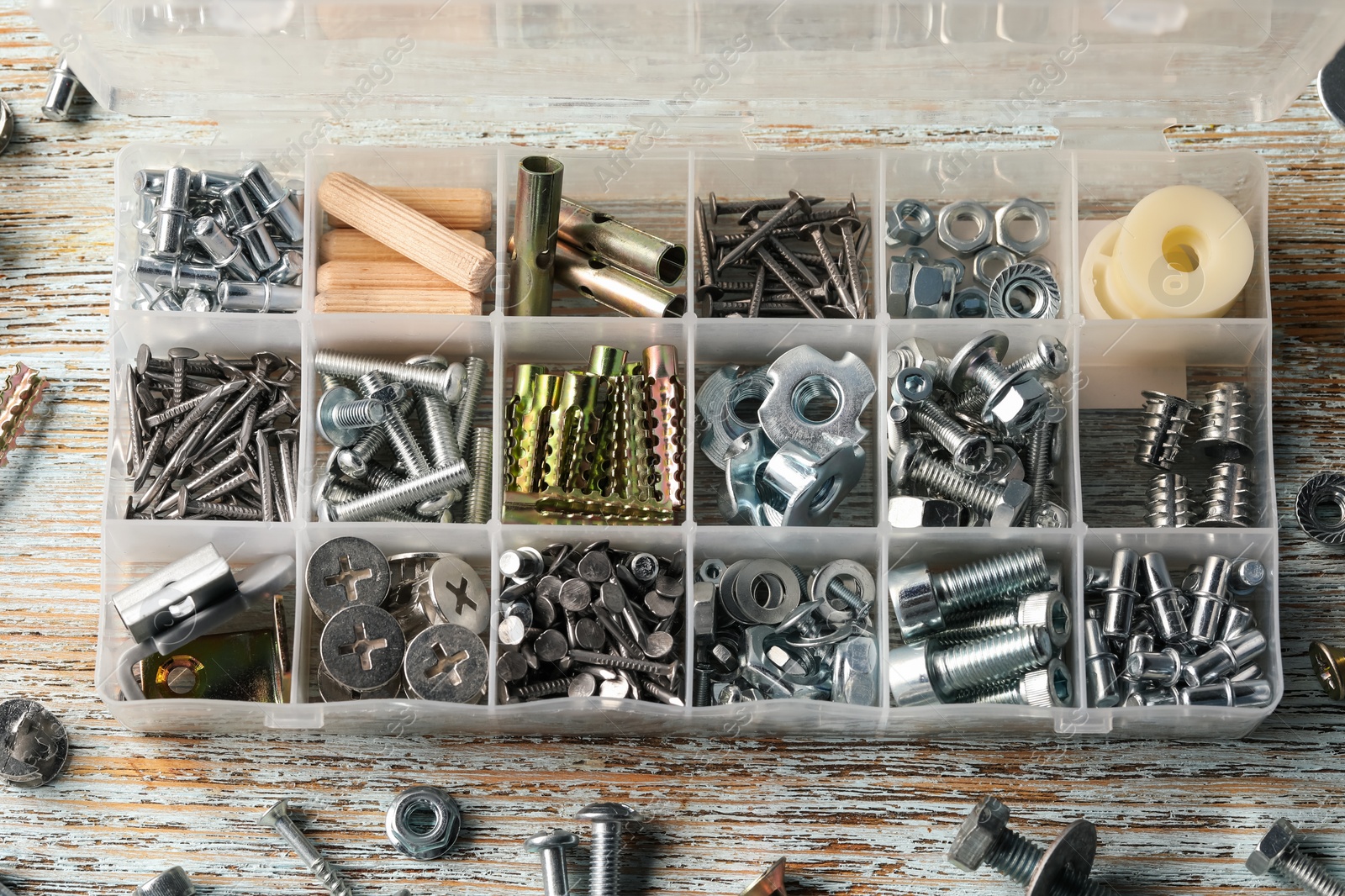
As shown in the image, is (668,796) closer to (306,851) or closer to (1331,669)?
(306,851)

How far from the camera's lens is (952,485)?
3127 mm

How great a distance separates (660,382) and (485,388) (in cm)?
55

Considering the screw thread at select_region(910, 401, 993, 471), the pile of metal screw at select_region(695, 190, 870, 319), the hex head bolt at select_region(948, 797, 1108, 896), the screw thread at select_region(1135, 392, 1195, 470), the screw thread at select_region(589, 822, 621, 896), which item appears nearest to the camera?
the hex head bolt at select_region(948, 797, 1108, 896)

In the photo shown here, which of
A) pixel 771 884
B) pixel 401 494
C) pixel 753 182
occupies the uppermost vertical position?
pixel 753 182

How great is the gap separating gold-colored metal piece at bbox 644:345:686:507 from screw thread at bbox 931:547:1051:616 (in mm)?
739

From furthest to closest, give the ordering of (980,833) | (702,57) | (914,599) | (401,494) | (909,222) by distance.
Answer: (909,222) < (702,57) < (401,494) < (914,599) < (980,833)

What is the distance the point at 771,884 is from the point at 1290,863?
139 cm

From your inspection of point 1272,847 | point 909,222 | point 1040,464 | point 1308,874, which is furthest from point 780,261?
point 1308,874

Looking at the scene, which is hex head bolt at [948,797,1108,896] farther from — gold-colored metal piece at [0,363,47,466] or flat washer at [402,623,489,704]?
gold-colored metal piece at [0,363,47,466]

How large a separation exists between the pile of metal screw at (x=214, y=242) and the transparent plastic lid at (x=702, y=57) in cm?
27

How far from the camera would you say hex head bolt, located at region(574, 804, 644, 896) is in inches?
116

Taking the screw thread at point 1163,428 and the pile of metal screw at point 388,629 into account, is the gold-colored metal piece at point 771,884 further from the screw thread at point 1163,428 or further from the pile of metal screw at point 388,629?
the screw thread at point 1163,428

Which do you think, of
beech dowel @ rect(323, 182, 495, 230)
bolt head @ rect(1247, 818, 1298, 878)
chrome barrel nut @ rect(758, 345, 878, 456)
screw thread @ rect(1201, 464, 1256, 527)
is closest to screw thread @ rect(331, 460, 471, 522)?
beech dowel @ rect(323, 182, 495, 230)

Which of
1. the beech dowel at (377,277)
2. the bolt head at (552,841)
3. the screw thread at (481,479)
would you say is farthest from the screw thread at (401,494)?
the bolt head at (552,841)
